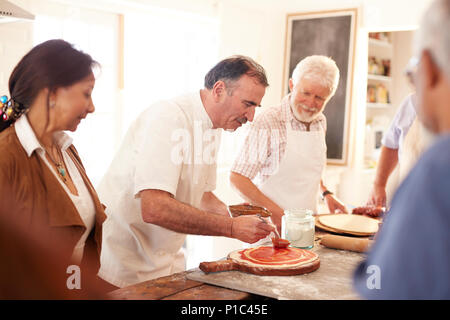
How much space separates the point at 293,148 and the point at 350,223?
1.68ft

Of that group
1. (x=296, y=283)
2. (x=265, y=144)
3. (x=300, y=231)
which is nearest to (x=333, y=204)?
(x=265, y=144)

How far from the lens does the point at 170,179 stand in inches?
63.4

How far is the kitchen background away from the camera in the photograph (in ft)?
10.7

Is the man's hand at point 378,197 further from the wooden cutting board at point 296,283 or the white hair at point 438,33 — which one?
the white hair at point 438,33

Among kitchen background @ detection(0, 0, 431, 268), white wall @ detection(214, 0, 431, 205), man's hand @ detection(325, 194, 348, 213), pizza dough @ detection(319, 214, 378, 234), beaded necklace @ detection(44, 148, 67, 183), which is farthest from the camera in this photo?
white wall @ detection(214, 0, 431, 205)

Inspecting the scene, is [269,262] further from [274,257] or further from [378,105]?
[378,105]

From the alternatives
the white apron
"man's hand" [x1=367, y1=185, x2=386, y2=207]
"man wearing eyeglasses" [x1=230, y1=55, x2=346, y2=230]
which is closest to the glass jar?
"man wearing eyeglasses" [x1=230, y1=55, x2=346, y2=230]

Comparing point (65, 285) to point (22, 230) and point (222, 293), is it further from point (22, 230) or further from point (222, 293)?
point (222, 293)

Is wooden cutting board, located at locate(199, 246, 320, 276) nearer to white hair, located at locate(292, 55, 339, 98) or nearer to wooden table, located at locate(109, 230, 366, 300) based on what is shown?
wooden table, located at locate(109, 230, 366, 300)

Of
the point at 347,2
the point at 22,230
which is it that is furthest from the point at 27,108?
the point at 347,2

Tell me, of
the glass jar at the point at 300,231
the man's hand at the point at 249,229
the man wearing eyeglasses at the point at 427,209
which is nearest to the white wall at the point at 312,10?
the glass jar at the point at 300,231

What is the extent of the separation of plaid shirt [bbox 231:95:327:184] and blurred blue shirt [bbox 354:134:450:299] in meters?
1.68
